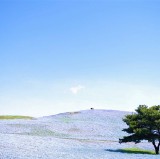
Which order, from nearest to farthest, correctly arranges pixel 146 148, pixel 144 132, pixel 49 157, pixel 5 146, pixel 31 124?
pixel 49 157, pixel 5 146, pixel 144 132, pixel 146 148, pixel 31 124

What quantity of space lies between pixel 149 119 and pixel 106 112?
39.8m

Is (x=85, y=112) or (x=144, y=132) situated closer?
(x=144, y=132)

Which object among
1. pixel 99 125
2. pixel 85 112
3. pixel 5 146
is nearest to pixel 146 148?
pixel 99 125

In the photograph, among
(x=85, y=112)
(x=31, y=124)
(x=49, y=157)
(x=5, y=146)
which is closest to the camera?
(x=49, y=157)

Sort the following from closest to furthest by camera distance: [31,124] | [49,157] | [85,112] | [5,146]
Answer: [49,157], [5,146], [31,124], [85,112]

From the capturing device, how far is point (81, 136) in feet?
160

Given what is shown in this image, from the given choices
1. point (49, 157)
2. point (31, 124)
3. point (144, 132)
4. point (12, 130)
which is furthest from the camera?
point (31, 124)

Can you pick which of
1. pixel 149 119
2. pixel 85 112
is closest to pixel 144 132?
pixel 149 119

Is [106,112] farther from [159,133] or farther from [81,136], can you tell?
[159,133]

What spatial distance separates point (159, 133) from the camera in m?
38.0

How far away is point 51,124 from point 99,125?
851cm

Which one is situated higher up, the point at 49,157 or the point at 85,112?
the point at 85,112

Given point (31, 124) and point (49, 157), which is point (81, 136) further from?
point (49, 157)

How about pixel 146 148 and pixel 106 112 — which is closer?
pixel 146 148
